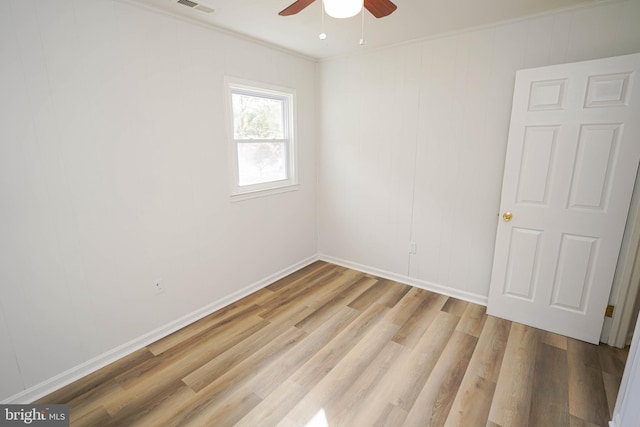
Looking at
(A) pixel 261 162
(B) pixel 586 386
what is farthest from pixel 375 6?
(B) pixel 586 386

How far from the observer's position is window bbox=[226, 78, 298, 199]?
2.90m

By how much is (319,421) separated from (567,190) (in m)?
2.43

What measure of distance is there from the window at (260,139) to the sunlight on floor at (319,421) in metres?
1.96

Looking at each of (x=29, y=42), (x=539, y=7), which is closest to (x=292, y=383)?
(x=29, y=42)

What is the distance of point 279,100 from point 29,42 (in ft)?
6.83

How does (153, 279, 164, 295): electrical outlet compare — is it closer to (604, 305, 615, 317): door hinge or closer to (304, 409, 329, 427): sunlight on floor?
(304, 409, 329, 427): sunlight on floor

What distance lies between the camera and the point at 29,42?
1.69 meters

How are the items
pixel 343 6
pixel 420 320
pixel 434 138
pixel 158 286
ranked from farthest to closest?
pixel 434 138
pixel 420 320
pixel 158 286
pixel 343 6

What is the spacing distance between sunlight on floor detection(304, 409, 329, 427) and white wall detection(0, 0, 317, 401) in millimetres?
1510

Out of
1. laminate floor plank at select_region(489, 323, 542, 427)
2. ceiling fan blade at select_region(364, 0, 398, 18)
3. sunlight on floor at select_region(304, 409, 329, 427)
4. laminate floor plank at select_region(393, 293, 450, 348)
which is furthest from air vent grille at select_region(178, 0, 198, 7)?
laminate floor plank at select_region(489, 323, 542, 427)

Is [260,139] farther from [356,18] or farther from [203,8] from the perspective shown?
[356,18]

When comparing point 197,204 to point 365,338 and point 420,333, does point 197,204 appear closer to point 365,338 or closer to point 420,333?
point 365,338

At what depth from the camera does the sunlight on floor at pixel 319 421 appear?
1701mm

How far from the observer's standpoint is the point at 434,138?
3004 mm
